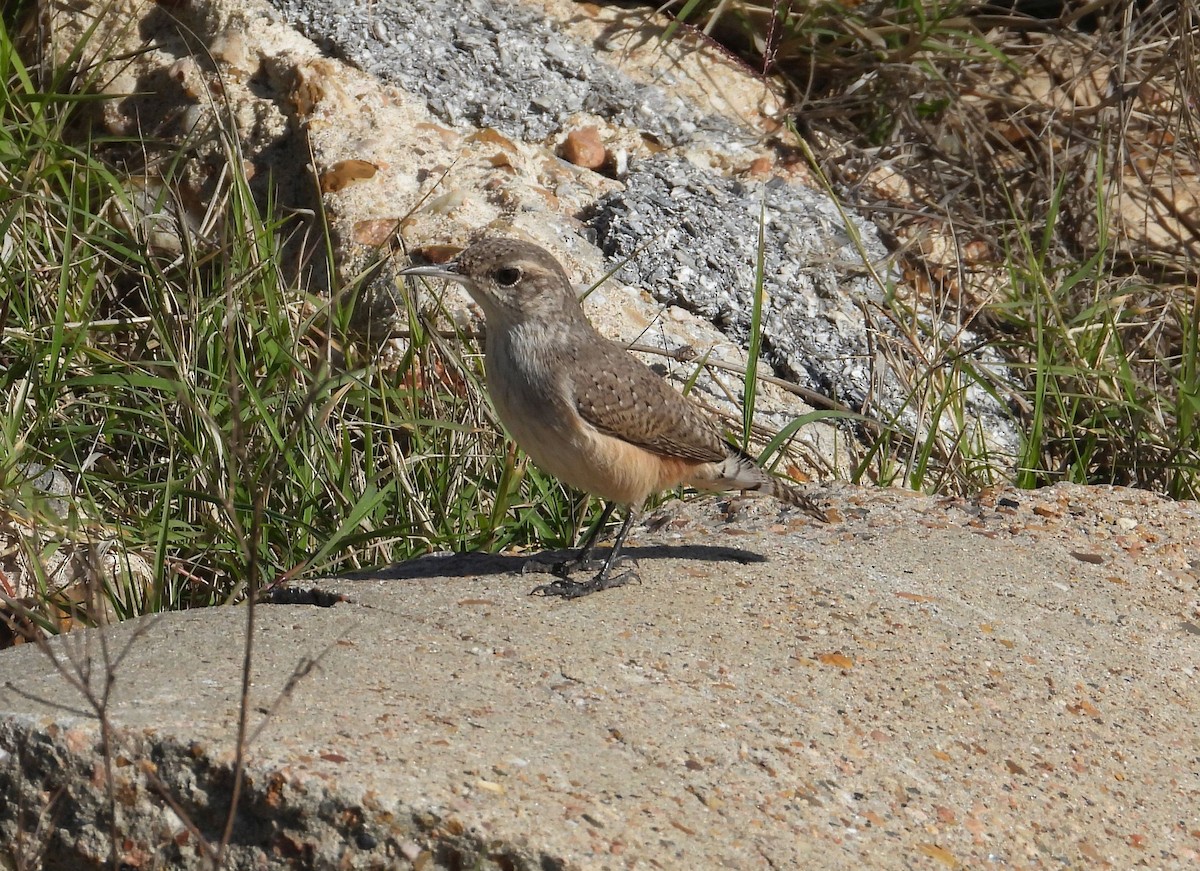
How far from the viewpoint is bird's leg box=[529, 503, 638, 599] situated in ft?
14.9

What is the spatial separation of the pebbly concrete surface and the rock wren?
253mm

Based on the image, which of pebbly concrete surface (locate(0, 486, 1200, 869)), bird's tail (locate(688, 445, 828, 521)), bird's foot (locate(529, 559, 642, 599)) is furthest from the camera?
bird's tail (locate(688, 445, 828, 521))

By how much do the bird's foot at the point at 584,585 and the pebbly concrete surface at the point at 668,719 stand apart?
0.27ft

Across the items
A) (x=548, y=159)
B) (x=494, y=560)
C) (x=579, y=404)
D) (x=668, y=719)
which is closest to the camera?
(x=668, y=719)

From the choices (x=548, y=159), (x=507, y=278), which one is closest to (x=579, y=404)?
(x=507, y=278)

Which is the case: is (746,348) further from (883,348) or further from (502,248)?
(502,248)

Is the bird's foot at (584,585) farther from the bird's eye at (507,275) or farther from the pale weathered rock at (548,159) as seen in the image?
the pale weathered rock at (548,159)

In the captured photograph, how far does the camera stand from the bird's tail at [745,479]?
5227 millimetres

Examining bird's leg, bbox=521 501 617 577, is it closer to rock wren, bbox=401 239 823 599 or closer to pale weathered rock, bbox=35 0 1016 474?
rock wren, bbox=401 239 823 599

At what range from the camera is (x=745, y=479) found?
17.2 feet

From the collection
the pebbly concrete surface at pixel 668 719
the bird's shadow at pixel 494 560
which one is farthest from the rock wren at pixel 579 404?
the pebbly concrete surface at pixel 668 719

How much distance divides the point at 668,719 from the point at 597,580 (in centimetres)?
123

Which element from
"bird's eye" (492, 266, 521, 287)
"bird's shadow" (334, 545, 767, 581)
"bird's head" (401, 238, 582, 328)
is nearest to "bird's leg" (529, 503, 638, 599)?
"bird's shadow" (334, 545, 767, 581)

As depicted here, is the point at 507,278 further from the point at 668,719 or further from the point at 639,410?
the point at 668,719
